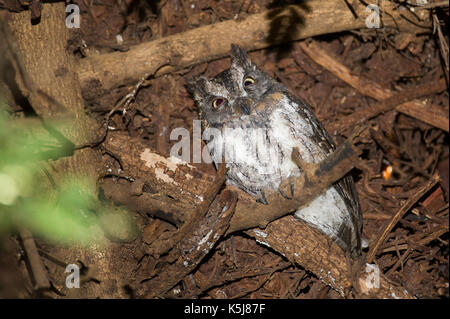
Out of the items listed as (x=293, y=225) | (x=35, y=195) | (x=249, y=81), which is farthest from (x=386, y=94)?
(x=35, y=195)

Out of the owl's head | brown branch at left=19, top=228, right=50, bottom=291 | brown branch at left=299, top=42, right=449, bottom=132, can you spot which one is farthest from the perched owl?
brown branch at left=19, top=228, right=50, bottom=291

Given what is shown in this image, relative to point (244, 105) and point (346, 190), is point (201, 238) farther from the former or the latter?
point (346, 190)

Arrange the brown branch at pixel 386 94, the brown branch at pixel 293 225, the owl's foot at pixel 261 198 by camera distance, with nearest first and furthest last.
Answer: the brown branch at pixel 293 225 → the owl's foot at pixel 261 198 → the brown branch at pixel 386 94

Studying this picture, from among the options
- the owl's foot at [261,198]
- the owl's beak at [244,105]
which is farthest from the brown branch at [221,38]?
the owl's foot at [261,198]

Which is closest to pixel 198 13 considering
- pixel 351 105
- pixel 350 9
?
pixel 350 9

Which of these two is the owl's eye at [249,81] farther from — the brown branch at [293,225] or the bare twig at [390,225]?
the bare twig at [390,225]

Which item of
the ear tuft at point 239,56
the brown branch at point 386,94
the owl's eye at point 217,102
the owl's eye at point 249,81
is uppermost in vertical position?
the ear tuft at point 239,56
